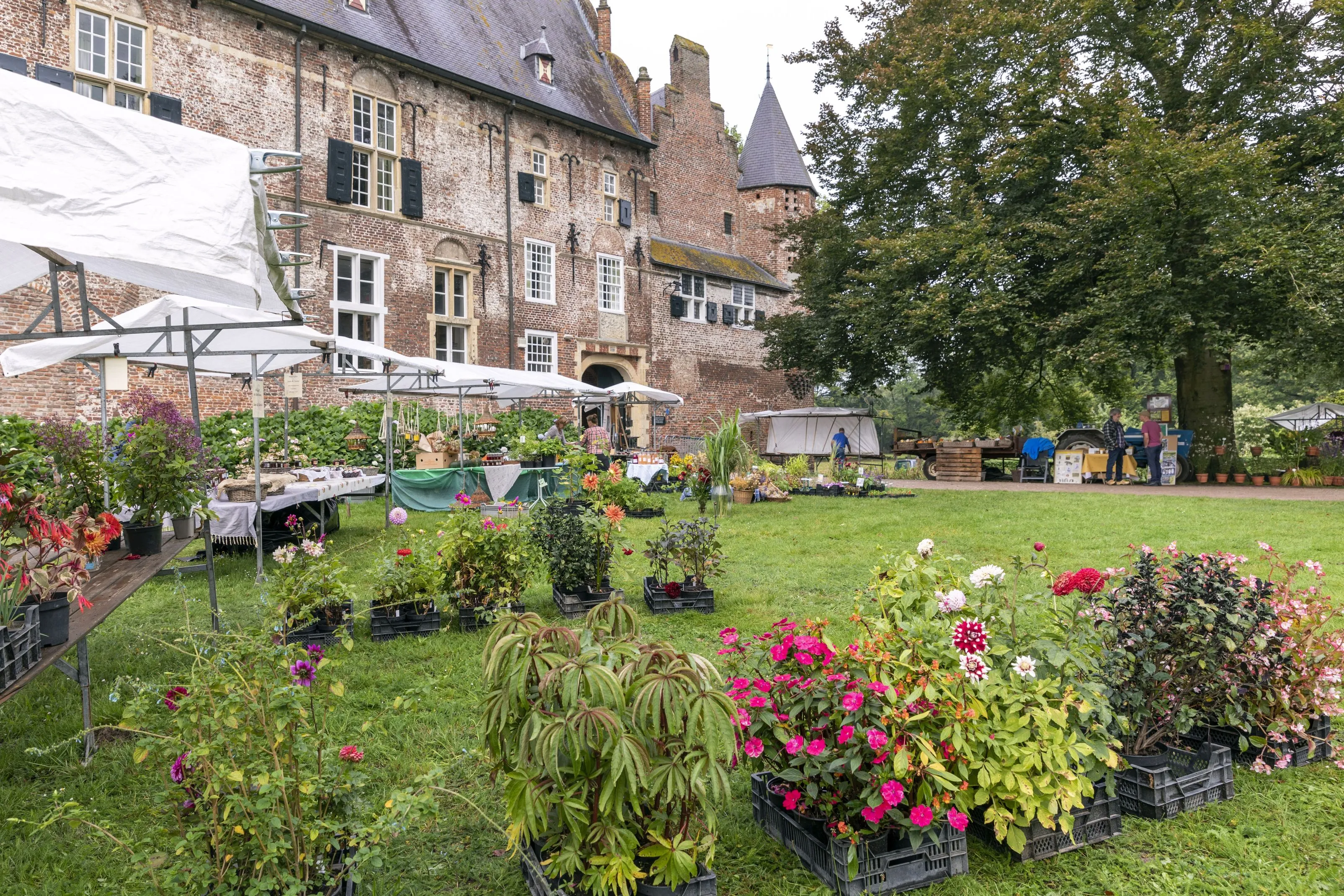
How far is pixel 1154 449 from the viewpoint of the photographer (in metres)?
17.8

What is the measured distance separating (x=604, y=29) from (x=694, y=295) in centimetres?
1000

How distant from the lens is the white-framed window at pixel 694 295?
1059 inches

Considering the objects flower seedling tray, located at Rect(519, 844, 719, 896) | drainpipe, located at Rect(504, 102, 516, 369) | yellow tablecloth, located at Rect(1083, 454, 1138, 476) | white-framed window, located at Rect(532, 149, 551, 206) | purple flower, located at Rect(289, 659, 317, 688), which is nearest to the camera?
flower seedling tray, located at Rect(519, 844, 719, 896)

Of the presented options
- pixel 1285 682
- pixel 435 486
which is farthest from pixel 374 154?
pixel 1285 682

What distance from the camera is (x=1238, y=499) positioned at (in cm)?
1356

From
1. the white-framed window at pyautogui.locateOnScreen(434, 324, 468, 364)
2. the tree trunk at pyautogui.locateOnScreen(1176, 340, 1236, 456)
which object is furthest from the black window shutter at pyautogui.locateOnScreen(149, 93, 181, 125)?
the tree trunk at pyautogui.locateOnScreen(1176, 340, 1236, 456)

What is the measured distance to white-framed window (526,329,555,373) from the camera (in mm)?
22078


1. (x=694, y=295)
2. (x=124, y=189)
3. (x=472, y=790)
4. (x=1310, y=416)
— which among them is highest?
(x=694, y=295)

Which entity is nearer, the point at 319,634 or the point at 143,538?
the point at 143,538

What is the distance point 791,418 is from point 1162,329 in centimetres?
1608

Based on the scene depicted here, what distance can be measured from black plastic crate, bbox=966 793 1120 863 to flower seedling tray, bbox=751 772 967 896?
0.19 meters

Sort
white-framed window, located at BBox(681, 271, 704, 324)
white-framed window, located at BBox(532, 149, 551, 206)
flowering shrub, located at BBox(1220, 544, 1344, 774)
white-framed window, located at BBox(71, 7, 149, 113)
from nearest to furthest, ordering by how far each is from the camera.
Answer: flowering shrub, located at BBox(1220, 544, 1344, 774) < white-framed window, located at BBox(71, 7, 149, 113) < white-framed window, located at BBox(532, 149, 551, 206) < white-framed window, located at BBox(681, 271, 704, 324)

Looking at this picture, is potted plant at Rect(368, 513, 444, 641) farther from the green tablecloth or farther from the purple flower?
the green tablecloth

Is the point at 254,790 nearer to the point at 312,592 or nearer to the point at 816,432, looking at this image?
Result: the point at 312,592
